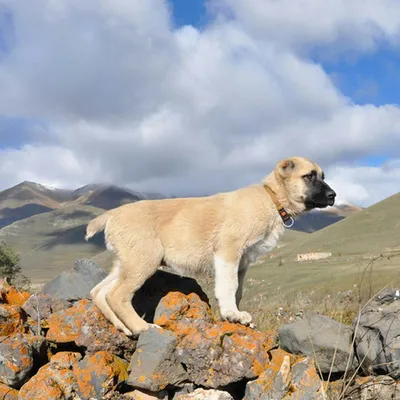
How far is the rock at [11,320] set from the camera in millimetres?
6832

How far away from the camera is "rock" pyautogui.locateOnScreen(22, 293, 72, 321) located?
7.61m

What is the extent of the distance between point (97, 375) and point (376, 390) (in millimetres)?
3616

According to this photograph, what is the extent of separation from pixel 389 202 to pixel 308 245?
27.5 m

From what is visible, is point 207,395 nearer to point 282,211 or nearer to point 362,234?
point 282,211

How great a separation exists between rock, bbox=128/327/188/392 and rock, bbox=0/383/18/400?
5.00 feet

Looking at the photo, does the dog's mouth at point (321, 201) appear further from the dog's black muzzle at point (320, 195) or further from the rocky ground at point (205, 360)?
the rocky ground at point (205, 360)

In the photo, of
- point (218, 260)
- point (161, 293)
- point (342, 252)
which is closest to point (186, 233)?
point (218, 260)

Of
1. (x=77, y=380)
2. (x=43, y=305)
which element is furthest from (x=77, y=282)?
(x=77, y=380)

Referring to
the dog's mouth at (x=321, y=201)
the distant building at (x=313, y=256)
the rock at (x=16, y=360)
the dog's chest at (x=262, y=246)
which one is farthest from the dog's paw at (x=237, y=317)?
the distant building at (x=313, y=256)

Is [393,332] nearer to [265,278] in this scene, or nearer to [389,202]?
[265,278]

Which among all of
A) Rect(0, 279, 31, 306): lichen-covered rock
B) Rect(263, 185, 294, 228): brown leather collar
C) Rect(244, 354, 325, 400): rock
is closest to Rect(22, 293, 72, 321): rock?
Rect(0, 279, 31, 306): lichen-covered rock

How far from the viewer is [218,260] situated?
736 cm

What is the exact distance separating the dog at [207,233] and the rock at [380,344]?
1.66 meters

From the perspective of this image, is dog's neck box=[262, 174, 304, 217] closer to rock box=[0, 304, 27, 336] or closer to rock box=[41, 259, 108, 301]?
rock box=[41, 259, 108, 301]
